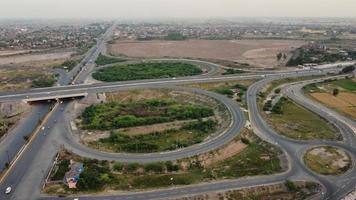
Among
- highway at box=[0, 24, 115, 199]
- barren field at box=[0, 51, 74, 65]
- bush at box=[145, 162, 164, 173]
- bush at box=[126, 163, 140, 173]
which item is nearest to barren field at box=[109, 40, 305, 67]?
barren field at box=[0, 51, 74, 65]

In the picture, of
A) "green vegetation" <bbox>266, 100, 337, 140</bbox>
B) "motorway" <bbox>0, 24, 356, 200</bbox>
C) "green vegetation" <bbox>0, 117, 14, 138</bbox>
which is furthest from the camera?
"green vegetation" <bbox>0, 117, 14, 138</bbox>

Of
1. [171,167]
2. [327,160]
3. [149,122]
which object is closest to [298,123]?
[327,160]

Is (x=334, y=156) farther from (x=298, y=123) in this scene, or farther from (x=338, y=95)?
(x=338, y=95)

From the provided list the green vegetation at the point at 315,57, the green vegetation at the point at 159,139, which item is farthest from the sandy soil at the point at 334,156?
the green vegetation at the point at 315,57

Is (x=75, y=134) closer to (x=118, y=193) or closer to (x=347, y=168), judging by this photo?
(x=118, y=193)

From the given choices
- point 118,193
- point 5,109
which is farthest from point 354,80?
point 5,109

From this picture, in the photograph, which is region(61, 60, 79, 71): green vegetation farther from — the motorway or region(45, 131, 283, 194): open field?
region(45, 131, 283, 194): open field
